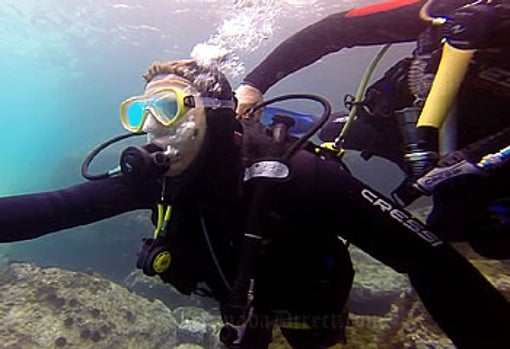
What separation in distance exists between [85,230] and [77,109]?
9966 centimetres

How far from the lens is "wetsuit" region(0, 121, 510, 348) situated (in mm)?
2133

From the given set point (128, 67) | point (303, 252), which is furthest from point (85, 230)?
point (128, 67)

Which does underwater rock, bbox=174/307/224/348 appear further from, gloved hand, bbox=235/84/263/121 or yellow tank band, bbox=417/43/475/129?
yellow tank band, bbox=417/43/475/129

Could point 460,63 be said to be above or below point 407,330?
above

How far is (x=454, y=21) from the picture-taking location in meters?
1.89

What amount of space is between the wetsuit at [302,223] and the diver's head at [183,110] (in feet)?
0.36

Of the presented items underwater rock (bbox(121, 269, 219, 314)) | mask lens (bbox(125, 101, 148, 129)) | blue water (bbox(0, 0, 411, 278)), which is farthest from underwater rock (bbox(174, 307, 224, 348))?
mask lens (bbox(125, 101, 148, 129))

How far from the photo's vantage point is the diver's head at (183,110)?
2.42m

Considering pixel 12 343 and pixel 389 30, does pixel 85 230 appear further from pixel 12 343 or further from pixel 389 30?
pixel 389 30

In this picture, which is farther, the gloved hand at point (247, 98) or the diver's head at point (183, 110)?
the gloved hand at point (247, 98)

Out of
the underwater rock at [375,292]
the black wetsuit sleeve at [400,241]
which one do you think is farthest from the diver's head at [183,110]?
the underwater rock at [375,292]

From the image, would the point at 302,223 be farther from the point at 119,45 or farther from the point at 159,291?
the point at 119,45

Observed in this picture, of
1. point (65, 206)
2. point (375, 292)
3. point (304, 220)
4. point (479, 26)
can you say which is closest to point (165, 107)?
point (65, 206)

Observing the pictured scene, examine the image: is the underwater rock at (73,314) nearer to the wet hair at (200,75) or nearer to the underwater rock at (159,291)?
the underwater rock at (159,291)
